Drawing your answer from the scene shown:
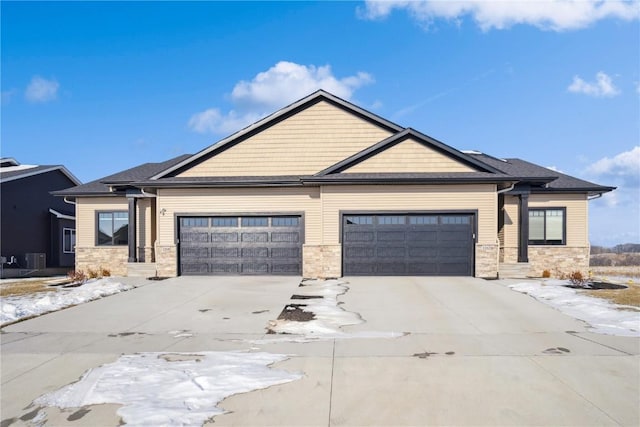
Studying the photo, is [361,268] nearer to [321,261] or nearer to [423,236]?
[321,261]

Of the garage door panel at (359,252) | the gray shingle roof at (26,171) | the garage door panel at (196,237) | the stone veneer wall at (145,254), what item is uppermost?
the gray shingle roof at (26,171)

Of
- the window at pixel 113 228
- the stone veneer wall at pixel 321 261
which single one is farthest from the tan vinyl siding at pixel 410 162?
the window at pixel 113 228

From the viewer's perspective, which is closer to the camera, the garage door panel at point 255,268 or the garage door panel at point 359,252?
the garage door panel at point 359,252

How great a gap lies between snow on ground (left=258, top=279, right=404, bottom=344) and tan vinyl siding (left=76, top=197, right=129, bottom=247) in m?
10.8

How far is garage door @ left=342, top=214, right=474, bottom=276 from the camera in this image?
1497cm

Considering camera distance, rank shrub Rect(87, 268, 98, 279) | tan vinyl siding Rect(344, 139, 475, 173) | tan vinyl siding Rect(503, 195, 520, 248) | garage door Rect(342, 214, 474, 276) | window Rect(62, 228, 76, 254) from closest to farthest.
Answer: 1. garage door Rect(342, 214, 474, 276)
2. tan vinyl siding Rect(344, 139, 475, 173)
3. shrub Rect(87, 268, 98, 279)
4. tan vinyl siding Rect(503, 195, 520, 248)
5. window Rect(62, 228, 76, 254)

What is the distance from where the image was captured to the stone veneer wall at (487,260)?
14859 mm

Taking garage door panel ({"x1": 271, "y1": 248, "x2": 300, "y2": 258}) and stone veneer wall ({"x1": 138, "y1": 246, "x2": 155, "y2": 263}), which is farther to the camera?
stone veneer wall ({"x1": 138, "y1": 246, "x2": 155, "y2": 263})

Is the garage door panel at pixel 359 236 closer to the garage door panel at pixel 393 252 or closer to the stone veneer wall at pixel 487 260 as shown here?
the garage door panel at pixel 393 252

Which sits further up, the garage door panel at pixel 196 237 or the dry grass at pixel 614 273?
the garage door panel at pixel 196 237

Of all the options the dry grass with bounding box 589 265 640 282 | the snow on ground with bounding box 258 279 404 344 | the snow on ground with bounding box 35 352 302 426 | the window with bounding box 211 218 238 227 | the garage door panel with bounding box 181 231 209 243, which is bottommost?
the dry grass with bounding box 589 265 640 282

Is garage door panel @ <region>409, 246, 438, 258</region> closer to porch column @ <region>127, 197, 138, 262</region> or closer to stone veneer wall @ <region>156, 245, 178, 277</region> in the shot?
stone veneer wall @ <region>156, 245, 178, 277</region>

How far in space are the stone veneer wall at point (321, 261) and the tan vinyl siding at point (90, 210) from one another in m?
8.82

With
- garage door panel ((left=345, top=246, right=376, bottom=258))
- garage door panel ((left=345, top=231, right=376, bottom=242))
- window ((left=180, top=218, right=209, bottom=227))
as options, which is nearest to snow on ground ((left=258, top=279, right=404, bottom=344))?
garage door panel ((left=345, top=246, right=376, bottom=258))
